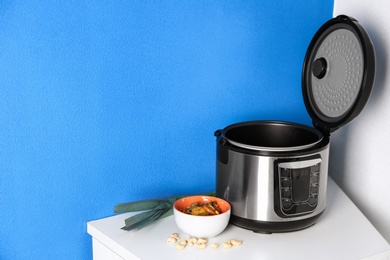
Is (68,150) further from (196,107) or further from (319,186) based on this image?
(319,186)

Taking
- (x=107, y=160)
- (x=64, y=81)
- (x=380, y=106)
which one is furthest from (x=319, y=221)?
(x=64, y=81)

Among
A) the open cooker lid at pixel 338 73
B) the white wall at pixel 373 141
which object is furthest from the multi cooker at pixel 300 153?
the white wall at pixel 373 141

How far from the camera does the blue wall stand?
1157mm

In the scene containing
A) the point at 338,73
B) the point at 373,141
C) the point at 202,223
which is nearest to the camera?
the point at 202,223

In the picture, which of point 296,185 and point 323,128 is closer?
point 296,185

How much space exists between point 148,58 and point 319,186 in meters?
0.49

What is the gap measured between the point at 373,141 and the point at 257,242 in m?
0.46

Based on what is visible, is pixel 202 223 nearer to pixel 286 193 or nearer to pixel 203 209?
pixel 203 209

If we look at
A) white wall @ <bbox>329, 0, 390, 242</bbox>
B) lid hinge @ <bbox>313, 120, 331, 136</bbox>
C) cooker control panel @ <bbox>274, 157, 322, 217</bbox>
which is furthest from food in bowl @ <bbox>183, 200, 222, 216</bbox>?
white wall @ <bbox>329, 0, 390, 242</bbox>

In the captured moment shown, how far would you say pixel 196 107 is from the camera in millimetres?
1408

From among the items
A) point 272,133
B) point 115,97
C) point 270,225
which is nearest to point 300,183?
point 270,225

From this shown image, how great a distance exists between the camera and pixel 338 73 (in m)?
1.34

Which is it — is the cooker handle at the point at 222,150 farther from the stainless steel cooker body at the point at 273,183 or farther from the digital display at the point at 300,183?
the digital display at the point at 300,183

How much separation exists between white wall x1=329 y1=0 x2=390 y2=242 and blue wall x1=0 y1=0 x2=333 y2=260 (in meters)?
0.19
